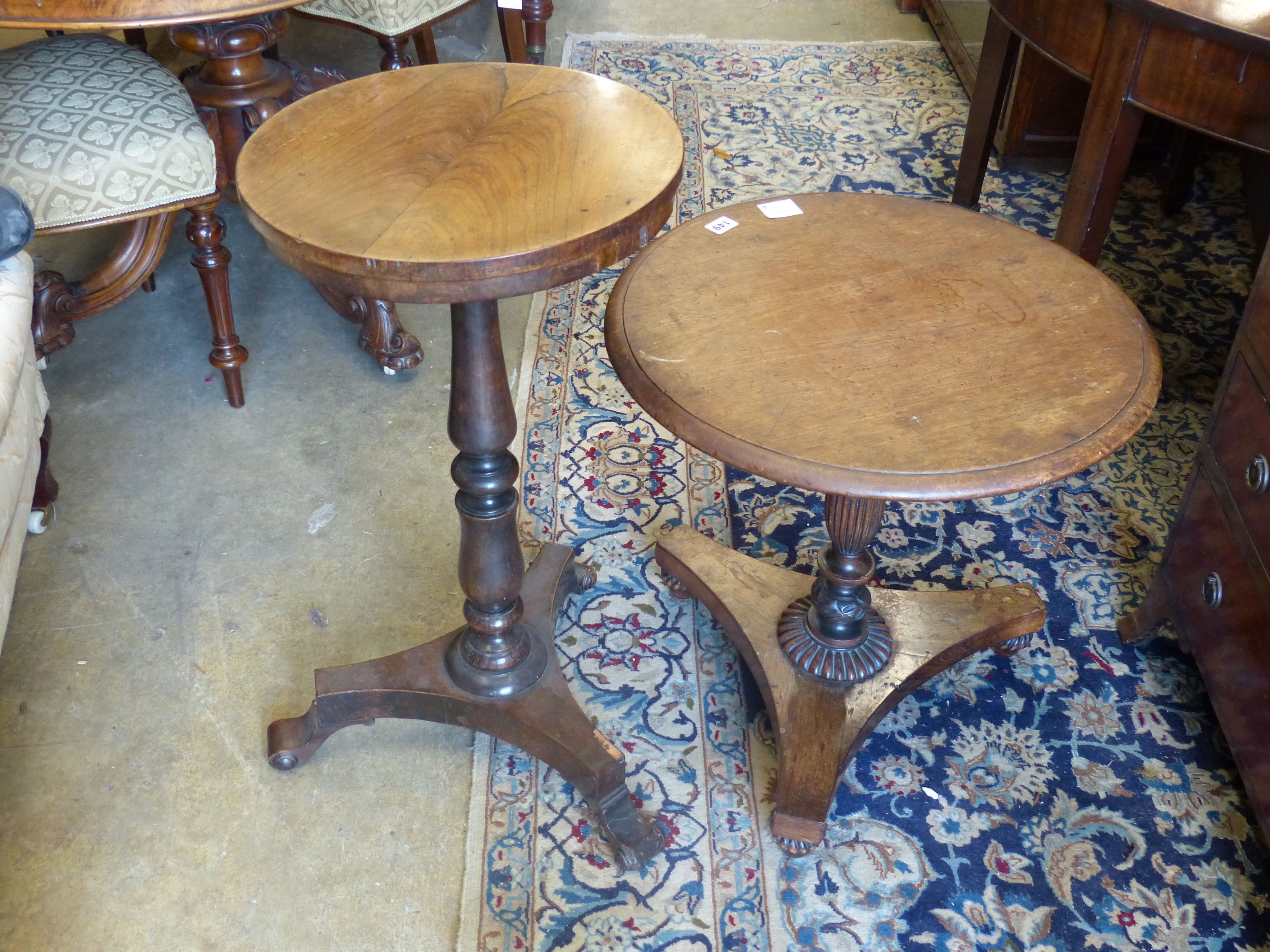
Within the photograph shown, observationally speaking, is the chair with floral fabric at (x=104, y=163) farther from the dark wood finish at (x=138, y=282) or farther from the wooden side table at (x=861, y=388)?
the wooden side table at (x=861, y=388)

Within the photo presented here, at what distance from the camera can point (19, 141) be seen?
1763 millimetres

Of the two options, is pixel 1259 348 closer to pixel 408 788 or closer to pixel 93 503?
pixel 408 788

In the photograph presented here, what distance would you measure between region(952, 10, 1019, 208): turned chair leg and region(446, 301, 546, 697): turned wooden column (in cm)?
164

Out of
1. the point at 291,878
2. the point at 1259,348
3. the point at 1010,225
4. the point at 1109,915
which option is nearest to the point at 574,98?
the point at 1010,225

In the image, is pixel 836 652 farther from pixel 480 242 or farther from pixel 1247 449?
pixel 480 242

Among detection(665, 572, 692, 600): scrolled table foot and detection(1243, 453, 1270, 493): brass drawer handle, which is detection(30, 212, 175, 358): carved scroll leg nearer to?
detection(665, 572, 692, 600): scrolled table foot

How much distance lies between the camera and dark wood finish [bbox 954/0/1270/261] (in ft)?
4.84

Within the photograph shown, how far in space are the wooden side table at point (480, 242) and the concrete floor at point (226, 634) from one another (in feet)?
0.38

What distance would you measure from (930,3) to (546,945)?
3288mm

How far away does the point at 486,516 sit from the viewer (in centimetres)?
133

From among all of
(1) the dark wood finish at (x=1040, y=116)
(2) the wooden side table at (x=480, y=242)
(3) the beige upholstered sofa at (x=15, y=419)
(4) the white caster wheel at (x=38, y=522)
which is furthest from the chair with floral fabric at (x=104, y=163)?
(1) the dark wood finish at (x=1040, y=116)

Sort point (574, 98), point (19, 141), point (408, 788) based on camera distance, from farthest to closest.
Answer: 1. point (19, 141)
2. point (408, 788)
3. point (574, 98)

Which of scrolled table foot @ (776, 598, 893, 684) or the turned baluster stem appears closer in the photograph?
the turned baluster stem

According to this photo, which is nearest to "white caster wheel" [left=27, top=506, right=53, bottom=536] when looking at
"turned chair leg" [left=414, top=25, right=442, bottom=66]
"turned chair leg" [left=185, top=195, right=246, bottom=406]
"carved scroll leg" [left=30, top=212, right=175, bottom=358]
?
"carved scroll leg" [left=30, top=212, right=175, bottom=358]
